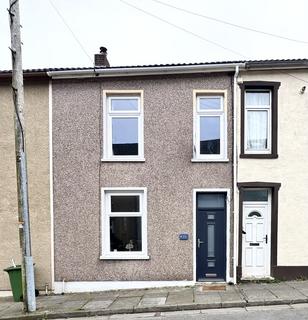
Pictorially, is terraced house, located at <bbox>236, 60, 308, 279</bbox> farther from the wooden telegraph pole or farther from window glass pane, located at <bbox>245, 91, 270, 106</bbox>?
the wooden telegraph pole

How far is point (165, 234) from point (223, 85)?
14.8 ft

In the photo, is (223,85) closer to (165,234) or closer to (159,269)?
(165,234)

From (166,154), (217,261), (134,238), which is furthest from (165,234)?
(166,154)

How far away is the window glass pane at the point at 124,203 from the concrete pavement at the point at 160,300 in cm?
224

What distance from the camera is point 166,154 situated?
9945mm

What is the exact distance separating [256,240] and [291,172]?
2.17 metres

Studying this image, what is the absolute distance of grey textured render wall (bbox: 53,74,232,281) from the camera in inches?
388

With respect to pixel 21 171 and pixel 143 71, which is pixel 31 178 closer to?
pixel 21 171

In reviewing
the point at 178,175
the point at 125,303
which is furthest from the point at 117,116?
the point at 125,303

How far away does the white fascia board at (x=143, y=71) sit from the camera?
9.76 meters

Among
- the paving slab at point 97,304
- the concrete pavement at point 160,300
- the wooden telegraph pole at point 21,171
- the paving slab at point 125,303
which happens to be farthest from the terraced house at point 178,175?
the wooden telegraph pole at point 21,171

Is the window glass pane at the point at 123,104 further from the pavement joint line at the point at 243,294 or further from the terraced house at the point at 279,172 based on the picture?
the pavement joint line at the point at 243,294

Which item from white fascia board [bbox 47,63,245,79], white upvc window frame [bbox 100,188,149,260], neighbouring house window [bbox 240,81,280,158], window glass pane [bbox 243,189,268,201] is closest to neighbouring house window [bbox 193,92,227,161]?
neighbouring house window [bbox 240,81,280,158]

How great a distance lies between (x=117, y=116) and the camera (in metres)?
10.3
